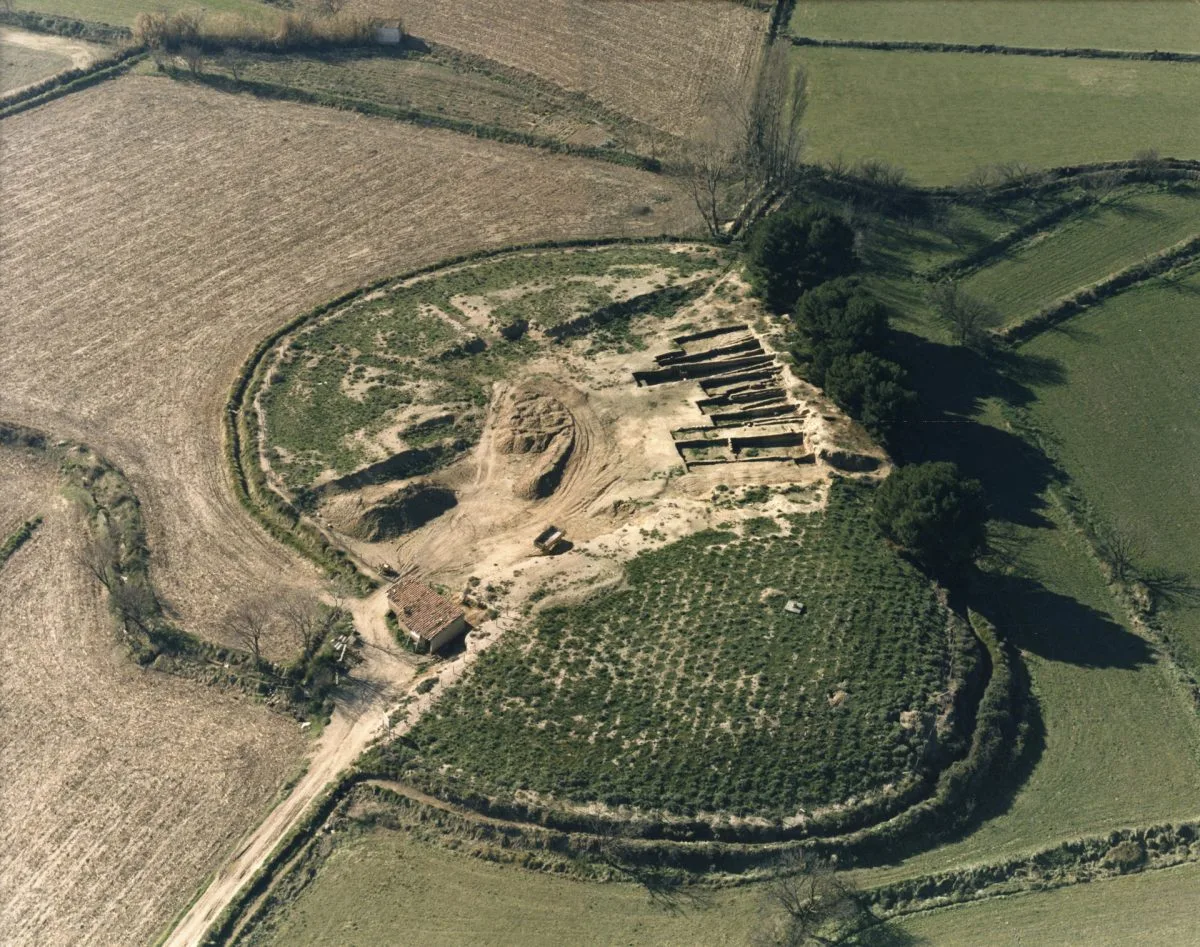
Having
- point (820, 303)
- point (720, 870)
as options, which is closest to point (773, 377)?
point (820, 303)

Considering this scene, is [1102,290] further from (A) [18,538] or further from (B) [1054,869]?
(A) [18,538]

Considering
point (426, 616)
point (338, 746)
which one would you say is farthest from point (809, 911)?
point (426, 616)

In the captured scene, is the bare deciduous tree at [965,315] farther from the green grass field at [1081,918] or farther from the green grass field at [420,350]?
the green grass field at [1081,918]

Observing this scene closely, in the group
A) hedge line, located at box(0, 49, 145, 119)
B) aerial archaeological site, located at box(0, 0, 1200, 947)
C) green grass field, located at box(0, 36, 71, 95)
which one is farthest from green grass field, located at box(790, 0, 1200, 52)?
green grass field, located at box(0, 36, 71, 95)

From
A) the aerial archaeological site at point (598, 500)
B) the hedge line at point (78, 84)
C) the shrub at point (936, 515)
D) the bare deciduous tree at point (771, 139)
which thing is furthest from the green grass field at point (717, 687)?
the hedge line at point (78, 84)

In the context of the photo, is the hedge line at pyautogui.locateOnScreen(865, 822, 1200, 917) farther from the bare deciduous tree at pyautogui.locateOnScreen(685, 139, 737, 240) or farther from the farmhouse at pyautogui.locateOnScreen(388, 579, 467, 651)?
the bare deciduous tree at pyautogui.locateOnScreen(685, 139, 737, 240)

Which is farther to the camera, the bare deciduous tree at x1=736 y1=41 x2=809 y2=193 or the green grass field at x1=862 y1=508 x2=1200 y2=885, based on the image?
the bare deciduous tree at x1=736 y1=41 x2=809 y2=193
